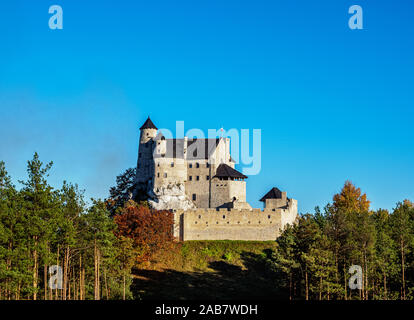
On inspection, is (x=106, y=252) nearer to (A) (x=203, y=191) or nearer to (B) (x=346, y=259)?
(B) (x=346, y=259)

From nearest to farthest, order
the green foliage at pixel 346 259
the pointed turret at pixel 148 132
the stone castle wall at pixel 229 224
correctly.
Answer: the green foliage at pixel 346 259, the stone castle wall at pixel 229 224, the pointed turret at pixel 148 132

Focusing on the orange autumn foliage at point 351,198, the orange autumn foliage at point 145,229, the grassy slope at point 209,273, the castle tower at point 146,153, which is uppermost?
the castle tower at point 146,153

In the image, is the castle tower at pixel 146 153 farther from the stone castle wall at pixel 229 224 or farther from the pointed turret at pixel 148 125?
the stone castle wall at pixel 229 224

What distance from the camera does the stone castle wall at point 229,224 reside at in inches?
3130

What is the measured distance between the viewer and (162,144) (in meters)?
89.6

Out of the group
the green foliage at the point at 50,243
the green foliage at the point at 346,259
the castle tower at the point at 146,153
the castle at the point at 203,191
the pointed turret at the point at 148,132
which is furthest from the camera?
the pointed turret at the point at 148,132

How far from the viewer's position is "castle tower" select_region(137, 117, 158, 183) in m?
90.5

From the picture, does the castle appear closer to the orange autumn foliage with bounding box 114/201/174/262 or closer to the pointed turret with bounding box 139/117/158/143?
the pointed turret with bounding box 139/117/158/143

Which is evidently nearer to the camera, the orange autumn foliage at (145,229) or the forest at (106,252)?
the forest at (106,252)

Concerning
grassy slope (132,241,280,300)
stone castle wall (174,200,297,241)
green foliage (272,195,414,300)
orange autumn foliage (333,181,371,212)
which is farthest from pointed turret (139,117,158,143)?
green foliage (272,195,414,300)

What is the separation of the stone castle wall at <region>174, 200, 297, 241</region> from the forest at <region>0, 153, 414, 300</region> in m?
16.9

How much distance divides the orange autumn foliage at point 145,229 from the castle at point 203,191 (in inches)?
139

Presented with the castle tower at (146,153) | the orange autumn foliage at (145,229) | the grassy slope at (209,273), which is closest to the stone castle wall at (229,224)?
the grassy slope at (209,273)
